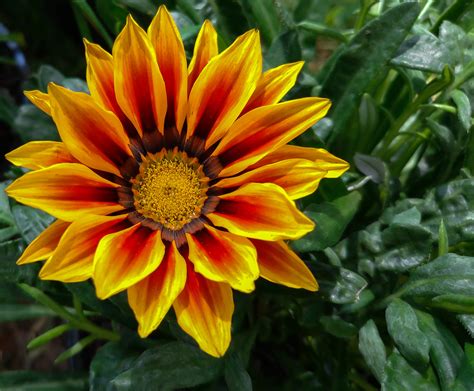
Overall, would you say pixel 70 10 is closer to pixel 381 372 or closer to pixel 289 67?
pixel 289 67

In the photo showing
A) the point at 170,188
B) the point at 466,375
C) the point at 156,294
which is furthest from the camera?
the point at 170,188

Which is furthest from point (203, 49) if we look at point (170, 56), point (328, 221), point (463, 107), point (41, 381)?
point (41, 381)

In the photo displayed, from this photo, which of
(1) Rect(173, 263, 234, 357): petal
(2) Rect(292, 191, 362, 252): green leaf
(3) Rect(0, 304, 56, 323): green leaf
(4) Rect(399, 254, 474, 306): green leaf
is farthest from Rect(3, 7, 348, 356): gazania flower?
(3) Rect(0, 304, 56, 323): green leaf

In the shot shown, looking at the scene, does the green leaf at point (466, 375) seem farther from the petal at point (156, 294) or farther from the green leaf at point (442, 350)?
the petal at point (156, 294)

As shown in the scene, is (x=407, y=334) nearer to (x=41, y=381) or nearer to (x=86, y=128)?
(x=86, y=128)

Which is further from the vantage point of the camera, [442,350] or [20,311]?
[20,311]

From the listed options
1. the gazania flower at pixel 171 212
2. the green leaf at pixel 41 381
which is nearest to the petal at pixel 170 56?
the gazania flower at pixel 171 212

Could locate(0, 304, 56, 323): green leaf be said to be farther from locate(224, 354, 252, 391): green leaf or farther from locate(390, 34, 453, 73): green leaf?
locate(390, 34, 453, 73): green leaf
